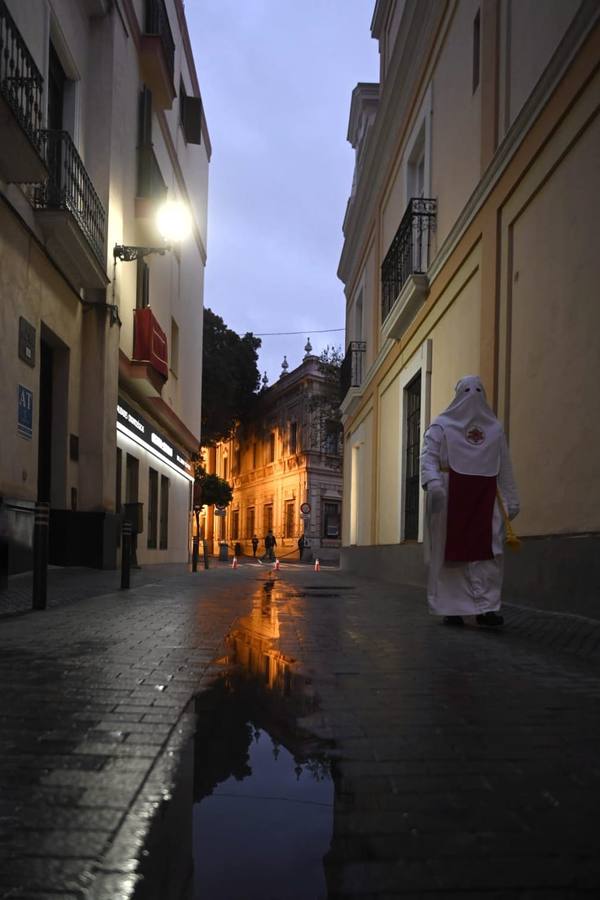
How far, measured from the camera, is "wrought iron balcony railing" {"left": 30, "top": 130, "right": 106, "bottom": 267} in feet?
33.6

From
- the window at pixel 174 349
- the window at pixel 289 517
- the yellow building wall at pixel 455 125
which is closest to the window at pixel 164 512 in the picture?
the window at pixel 174 349

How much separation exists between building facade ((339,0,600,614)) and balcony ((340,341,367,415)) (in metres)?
2.57

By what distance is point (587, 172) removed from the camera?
6164mm

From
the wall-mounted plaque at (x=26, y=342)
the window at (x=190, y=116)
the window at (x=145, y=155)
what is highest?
the window at (x=190, y=116)

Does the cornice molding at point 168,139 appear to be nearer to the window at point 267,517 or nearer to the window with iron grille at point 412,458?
the window with iron grille at point 412,458

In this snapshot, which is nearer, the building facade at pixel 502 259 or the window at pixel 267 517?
the building facade at pixel 502 259

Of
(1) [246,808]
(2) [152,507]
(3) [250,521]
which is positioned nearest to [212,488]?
(3) [250,521]

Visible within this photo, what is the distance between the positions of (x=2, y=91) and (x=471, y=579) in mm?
6292

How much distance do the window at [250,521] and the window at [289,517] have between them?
214 inches

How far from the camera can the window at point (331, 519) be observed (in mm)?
42469

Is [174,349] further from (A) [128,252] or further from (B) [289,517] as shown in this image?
(B) [289,517]

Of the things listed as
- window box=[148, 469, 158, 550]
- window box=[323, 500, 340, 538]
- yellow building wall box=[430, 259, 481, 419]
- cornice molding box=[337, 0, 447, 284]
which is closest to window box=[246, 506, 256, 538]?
window box=[323, 500, 340, 538]

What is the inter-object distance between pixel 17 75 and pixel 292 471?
35444 millimetres

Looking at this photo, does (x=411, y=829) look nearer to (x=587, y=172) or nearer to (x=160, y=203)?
(x=587, y=172)
